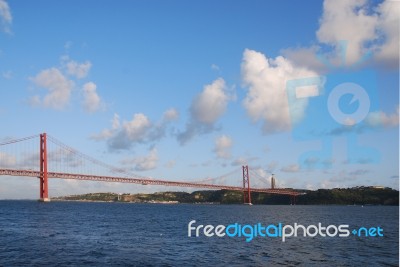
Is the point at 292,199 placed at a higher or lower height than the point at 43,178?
lower

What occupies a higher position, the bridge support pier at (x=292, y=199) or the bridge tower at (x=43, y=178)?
the bridge tower at (x=43, y=178)

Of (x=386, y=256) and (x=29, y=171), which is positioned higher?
(x=29, y=171)

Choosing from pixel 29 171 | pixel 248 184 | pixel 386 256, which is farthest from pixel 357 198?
pixel 386 256

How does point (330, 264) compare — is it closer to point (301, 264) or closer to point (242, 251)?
point (301, 264)

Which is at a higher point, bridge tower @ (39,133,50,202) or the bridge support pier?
bridge tower @ (39,133,50,202)

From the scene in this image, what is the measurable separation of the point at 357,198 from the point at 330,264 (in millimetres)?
170346

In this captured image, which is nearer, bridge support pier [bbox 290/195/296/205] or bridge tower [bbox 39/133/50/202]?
bridge tower [bbox 39/133/50/202]

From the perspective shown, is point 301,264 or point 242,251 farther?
point 242,251

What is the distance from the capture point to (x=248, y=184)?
145625 mm

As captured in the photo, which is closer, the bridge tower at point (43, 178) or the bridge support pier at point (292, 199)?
the bridge tower at point (43, 178)

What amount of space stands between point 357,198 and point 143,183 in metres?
116

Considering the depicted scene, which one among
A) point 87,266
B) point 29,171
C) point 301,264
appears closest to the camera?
point 87,266

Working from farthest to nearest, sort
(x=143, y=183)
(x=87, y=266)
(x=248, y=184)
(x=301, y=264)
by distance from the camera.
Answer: (x=248, y=184) → (x=143, y=183) → (x=301, y=264) → (x=87, y=266)

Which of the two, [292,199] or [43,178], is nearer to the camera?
[43,178]
